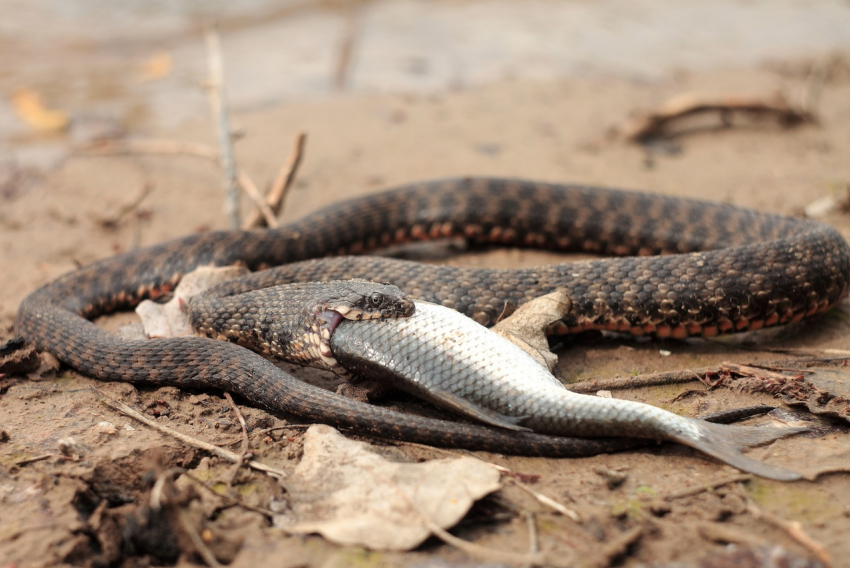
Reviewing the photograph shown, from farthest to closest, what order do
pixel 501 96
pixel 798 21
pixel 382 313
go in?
pixel 798 21
pixel 501 96
pixel 382 313

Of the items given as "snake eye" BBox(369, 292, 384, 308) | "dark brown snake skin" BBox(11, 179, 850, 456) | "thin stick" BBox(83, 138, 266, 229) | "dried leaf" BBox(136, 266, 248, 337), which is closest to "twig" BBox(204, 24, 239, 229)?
"thin stick" BBox(83, 138, 266, 229)

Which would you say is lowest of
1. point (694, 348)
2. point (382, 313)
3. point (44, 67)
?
point (694, 348)

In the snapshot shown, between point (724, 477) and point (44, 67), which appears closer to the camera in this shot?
point (724, 477)

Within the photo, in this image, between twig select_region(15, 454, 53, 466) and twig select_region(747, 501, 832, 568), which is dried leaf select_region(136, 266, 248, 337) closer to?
twig select_region(15, 454, 53, 466)

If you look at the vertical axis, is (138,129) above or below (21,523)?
above

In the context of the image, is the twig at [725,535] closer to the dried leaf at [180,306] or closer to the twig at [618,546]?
the twig at [618,546]

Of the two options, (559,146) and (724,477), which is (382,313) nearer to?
(724,477)

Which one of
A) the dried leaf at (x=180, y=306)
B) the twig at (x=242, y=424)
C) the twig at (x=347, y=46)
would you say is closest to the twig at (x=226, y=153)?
the dried leaf at (x=180, y=306)

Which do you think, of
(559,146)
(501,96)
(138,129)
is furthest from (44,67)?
(559,146)
